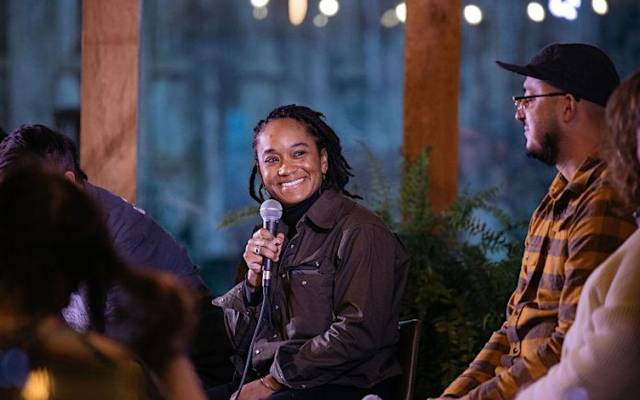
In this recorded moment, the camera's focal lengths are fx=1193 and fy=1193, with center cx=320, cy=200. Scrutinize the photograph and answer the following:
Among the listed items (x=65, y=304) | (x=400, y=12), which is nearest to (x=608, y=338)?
(x=65, y=304)

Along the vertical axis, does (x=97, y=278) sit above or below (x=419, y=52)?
below

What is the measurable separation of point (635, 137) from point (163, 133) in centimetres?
413

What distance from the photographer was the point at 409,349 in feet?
12.4

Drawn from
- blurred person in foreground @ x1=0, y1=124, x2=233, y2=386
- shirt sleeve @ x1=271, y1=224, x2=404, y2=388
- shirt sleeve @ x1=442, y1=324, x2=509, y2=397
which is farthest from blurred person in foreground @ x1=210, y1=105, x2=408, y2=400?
shirt sleeve @ x1=442, y1=324, x2=509, y2=397

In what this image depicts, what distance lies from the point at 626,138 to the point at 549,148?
938 mm

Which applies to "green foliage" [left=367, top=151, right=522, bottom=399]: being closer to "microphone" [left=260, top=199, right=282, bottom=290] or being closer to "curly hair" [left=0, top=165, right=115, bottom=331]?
"microphone" [left=260, top=199, right=282, bottom=290]

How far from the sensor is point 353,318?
3738 millimetres

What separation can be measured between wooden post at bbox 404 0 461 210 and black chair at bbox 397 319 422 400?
1.91 m

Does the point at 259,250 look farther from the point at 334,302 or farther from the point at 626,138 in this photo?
the point at 626,138

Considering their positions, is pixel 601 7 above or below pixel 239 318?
above

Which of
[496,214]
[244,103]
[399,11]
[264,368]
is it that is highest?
[399,11]

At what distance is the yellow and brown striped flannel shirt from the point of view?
9.76 feet

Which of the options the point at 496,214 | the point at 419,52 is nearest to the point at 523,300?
the point at 496,214

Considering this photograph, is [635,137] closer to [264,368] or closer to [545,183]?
[264,368]
